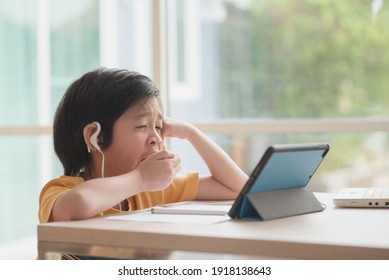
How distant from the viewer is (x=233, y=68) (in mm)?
3525

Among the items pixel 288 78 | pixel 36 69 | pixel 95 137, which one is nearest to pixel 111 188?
pixel 95 137

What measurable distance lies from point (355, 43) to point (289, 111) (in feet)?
1.49

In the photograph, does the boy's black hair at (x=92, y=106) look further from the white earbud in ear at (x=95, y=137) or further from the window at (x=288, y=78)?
the window at (x=288, y=78)

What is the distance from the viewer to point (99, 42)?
3.72 metres

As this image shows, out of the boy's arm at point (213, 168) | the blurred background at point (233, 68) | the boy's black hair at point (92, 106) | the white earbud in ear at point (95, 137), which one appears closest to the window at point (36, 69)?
the blurred background at point (233, 68)

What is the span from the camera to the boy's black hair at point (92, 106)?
172 centimetres

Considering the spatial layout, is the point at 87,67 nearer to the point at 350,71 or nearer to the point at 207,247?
the point at 350,71

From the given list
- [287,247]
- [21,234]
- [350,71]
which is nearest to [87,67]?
[21,234]

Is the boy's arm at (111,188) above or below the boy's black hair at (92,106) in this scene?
below

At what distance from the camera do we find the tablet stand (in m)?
1.31

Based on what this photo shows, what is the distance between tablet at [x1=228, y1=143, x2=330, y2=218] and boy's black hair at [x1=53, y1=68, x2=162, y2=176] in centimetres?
49

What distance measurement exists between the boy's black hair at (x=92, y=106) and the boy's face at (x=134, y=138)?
0.6 inches

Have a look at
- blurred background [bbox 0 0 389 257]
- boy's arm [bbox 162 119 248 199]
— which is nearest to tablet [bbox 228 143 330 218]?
boy's arm [bbox 162 119 248 199]

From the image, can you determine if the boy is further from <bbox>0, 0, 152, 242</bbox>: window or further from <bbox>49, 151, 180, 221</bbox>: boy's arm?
<bbox>0, 0, 152, 242</bbox>: window
